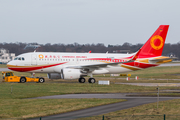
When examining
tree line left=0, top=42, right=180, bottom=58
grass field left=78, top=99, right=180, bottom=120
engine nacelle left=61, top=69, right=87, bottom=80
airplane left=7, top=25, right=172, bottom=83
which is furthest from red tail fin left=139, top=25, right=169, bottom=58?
tree line left=0, top=42, right=180, bottom=58

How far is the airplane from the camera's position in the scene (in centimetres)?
4294

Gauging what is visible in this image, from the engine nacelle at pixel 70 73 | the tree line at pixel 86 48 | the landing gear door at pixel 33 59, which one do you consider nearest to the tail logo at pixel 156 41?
the engine nacelle at pixel 70 73

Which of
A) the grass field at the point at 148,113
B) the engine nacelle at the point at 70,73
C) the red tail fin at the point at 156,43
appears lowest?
the grass field at the point at 148,113

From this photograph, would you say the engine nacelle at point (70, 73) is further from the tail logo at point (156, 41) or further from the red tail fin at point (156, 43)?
the tail logo at point (156, 41)

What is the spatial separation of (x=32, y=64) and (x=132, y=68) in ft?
53.6

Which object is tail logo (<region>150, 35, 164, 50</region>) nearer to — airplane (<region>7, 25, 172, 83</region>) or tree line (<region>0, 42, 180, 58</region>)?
airplane (<region>7, 25, 172, 83</region>)

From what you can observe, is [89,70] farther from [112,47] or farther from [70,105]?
[112,47]

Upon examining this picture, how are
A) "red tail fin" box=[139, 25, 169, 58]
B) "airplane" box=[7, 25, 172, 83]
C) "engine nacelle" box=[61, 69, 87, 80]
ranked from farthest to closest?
"red tail fin" box=[139, 25, 169, 58], "airplane" box=[7, 25, 172, 83], "engine nacelle" box=[61, 69, 87, 80]

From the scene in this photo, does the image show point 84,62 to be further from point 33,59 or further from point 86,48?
point 86,48

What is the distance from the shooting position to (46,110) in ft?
67.5

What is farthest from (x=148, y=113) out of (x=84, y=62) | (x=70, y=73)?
(x=84, y=62)

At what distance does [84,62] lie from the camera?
45.1 metres

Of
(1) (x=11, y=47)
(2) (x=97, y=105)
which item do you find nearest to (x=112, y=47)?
(1) (x=11, y=47)

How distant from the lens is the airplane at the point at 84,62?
4294 centimetres
